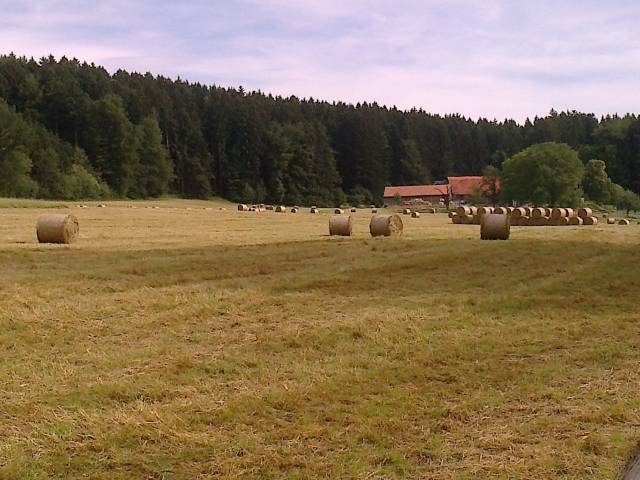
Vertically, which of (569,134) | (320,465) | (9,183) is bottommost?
(320,465)

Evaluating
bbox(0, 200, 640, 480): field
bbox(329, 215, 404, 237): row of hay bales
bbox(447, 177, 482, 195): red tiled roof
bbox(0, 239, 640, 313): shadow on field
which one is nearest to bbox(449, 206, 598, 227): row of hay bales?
bbox(329, 215, 404, 237): row of hay bales

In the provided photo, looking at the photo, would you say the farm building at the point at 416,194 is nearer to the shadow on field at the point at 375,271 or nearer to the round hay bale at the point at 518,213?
the round hay bale at the point at 518,213

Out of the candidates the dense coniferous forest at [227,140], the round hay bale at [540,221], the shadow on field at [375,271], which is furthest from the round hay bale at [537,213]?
the dense coniferous forest at [227,140]

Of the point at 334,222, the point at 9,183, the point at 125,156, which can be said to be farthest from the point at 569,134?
the point at 334,222

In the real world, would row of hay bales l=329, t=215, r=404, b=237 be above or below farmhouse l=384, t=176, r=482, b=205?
below

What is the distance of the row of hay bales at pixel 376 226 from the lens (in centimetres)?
2392

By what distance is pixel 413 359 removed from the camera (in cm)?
780

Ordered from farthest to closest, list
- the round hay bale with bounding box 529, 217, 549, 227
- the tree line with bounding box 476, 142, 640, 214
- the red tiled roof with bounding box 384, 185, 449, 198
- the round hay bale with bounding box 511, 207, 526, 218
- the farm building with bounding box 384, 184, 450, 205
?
the red tiled roof with bounding box 384, 185, 449, 198, the farm building with bounding box 384, 184, 450, 205, the tree line with bounding box 476, 142, 640, 214, the round hay bale with bounding box 511, 207, 526, 218, the round hay bale with bounding box 529, 217, 549, 227

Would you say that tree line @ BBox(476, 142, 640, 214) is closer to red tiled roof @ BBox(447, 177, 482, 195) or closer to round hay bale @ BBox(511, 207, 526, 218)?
red tiled roof @ BBox(447, 177, 482, 195)

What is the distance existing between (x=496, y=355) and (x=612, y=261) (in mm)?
9921

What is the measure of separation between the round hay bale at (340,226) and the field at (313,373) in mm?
10602

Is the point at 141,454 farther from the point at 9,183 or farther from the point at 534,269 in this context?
the point at 9,183

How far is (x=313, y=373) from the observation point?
7.17 metres

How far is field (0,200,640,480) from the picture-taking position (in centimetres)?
518
